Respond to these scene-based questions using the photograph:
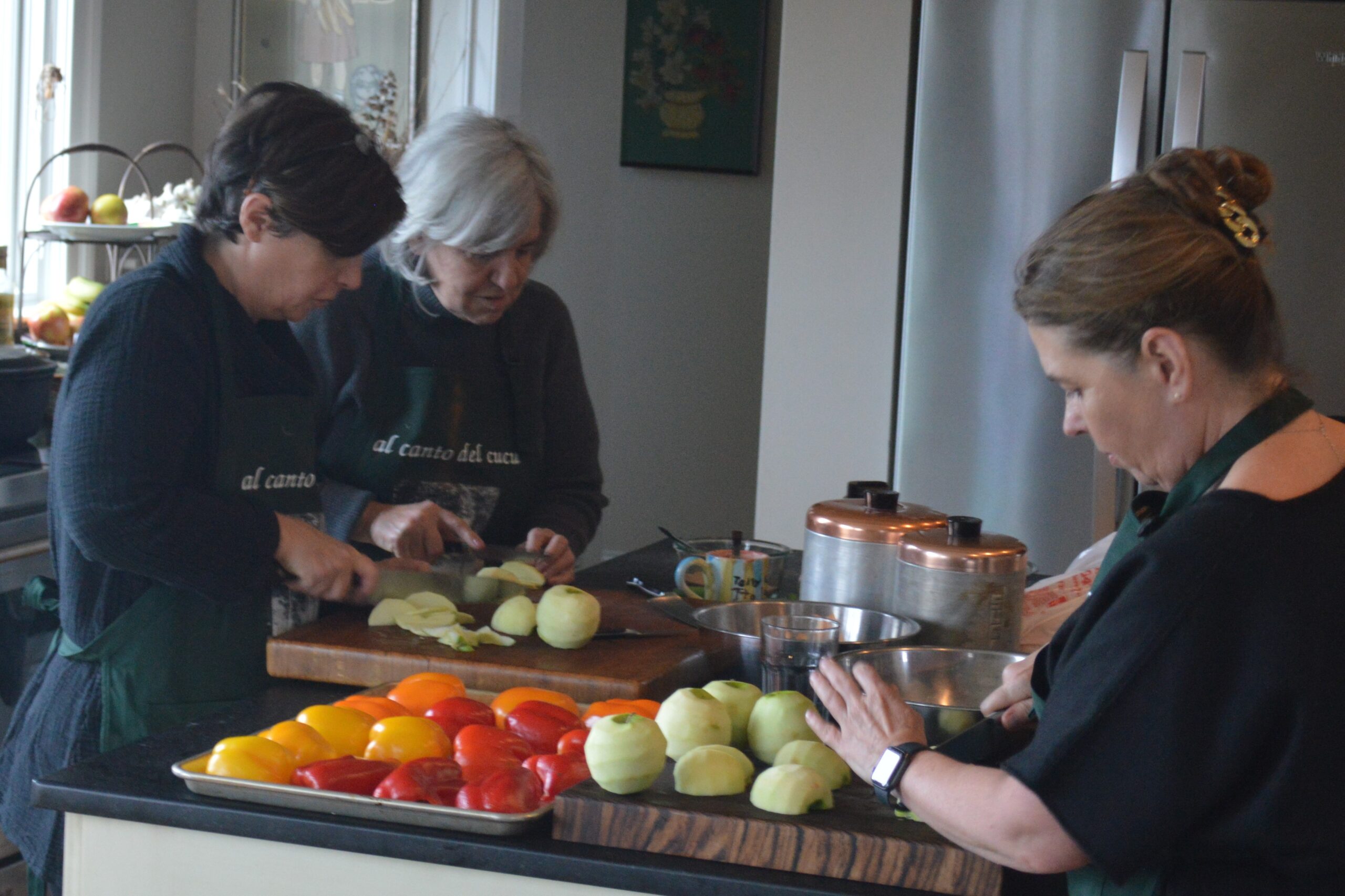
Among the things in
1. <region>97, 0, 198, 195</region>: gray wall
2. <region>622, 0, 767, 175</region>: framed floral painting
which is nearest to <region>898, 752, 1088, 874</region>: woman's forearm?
<region>97, 0, 198, 195</region>: gray wall

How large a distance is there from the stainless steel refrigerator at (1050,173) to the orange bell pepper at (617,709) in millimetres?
1864

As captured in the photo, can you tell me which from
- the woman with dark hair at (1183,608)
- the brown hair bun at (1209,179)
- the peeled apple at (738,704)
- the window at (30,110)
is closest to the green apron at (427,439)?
the peeled apple at (738,704)

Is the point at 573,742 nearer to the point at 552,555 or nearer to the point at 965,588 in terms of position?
the point at 965,588

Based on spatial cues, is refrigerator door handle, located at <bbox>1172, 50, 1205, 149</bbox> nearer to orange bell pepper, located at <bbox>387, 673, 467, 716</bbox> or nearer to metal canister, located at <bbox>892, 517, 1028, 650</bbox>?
metal canister, located at <bbox>892, 517, 1028, 650</bbox>

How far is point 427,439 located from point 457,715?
2.87 ft

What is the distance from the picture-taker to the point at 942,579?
66.3 inches

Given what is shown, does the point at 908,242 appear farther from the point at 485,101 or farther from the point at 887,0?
the point at 485,101

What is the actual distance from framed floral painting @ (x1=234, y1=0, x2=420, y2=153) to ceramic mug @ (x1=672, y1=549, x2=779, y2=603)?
9.17 ft

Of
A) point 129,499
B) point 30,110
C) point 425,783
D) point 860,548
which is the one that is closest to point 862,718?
point 425,783

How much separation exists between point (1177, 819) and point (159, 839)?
0.85 meters

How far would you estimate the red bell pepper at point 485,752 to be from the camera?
1.23m

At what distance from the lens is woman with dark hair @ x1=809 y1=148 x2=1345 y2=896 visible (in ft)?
3.15

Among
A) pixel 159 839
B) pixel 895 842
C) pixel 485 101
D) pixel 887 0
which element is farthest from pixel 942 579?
pixel 485 101

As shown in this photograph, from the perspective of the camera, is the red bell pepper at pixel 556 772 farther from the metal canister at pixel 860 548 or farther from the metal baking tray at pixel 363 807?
the metal canister at pixel 860 548
